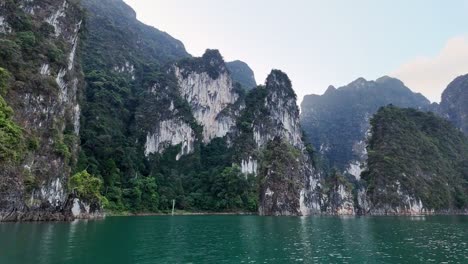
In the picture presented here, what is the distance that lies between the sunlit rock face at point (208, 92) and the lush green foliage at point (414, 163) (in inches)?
2504

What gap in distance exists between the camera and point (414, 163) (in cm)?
13462

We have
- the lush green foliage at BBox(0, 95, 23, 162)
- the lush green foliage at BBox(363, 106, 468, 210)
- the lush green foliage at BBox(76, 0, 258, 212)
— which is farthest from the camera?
the lush green foliage at BBox(363, 106, 468, 210)

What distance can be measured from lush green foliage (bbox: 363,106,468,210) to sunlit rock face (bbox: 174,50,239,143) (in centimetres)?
6359

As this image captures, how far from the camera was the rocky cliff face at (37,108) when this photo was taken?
51281 millimetres

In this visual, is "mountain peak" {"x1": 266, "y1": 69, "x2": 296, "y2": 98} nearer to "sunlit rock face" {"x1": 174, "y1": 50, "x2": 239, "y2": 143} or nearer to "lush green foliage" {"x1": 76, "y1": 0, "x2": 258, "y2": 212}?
"sunlit rock face" {"x1": 174, "y1": 50, "x2": 239, "y2": 143}

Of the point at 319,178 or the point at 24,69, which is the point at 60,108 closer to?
the point at 24,69

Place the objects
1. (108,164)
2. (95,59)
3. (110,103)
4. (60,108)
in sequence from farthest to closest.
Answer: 1. (95,59)
2. (110,103)
3. (108,164)
4. (60,108)

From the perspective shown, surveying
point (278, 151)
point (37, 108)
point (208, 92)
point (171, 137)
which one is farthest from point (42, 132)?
point (208, 92)

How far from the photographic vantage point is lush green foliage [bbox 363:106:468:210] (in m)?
127

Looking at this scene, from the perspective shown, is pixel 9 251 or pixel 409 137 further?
pixel 409 137

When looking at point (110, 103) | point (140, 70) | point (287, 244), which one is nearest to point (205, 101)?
point (140, 70)

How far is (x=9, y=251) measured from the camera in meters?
24.3

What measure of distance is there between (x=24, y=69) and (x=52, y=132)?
37.2 ft

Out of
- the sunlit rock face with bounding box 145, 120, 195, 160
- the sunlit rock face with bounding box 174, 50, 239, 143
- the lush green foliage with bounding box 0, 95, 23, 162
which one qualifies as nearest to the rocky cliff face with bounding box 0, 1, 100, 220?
the lush green foliage with bounding box 0, 95, 23, 162
